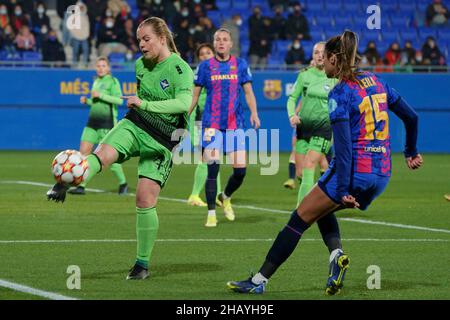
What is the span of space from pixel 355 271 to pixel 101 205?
23.9 ft

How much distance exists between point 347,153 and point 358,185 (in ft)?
1.19

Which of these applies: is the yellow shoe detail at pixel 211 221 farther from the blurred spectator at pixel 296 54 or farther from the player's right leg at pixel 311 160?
the blurred spectator at pixel 296 54

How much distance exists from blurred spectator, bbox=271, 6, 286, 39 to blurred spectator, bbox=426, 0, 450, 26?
501 cm

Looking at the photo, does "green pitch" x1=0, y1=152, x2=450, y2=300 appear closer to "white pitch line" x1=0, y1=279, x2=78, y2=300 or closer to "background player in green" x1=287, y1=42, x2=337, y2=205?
"white pitch line" x1=0, y1=279, x2=78, y2=300

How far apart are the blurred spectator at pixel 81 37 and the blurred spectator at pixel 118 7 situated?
0.79m

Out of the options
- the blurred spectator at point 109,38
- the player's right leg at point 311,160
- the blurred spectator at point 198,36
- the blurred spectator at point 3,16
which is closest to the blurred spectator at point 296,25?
the blurred spectator at point 198,36

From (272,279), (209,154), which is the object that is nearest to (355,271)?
(272,279)

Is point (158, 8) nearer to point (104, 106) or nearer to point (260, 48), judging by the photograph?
point (260, 48)

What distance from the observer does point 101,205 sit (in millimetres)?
16562

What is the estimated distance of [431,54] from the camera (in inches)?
1268

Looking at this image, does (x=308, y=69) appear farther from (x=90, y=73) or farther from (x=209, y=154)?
(x=90, y=73)

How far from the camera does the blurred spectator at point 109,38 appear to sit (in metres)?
30.7

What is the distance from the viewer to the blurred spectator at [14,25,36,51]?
1211 inches
